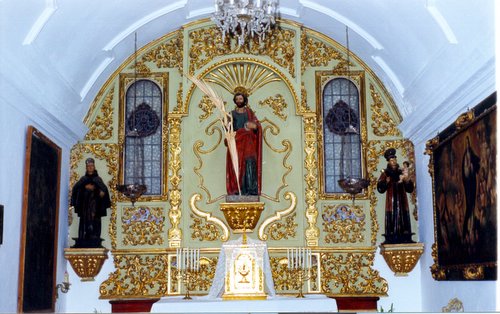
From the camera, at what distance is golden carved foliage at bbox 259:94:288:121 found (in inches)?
458

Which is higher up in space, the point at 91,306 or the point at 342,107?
the point at 342,107

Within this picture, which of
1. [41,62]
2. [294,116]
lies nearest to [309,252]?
[294,116]

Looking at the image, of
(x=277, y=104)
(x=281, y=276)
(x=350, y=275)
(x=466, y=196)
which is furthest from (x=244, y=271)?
(x=277, y=104)

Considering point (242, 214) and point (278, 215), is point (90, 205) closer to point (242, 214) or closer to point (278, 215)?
point (242, 214)

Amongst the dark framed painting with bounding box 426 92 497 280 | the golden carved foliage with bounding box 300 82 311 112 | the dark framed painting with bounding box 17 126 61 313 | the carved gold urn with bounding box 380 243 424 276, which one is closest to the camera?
the dark framed painting with bounding box 426 92 497 280

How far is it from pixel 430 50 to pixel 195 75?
3.91 metres

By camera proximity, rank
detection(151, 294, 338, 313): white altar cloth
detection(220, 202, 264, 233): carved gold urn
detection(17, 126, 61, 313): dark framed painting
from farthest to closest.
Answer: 1. detection(220, 202, 264, 233): carved gold urn
2. detection(151, 294, 338, 313): white altar cloth
3. detection(17, 126, 61, 313): dark framed painting

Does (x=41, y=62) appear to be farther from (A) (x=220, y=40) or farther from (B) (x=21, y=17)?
(A) (x=220, y=40)

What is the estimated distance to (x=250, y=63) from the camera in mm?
11758

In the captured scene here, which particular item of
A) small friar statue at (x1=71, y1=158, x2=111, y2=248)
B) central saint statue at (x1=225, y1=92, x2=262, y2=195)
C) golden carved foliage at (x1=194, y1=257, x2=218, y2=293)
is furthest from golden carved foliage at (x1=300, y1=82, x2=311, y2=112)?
small friar statue at (x1=71, y1=158, x2=111, y2=248)

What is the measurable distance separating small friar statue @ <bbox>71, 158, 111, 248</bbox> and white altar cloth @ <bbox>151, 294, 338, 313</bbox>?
205 cm

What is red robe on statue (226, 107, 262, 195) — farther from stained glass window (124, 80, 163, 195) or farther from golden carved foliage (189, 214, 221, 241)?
stained glass window (124, 80, 163, 195)

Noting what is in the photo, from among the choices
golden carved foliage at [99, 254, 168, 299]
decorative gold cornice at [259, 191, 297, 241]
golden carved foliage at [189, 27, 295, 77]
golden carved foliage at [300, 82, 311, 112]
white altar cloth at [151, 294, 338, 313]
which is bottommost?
white altar cloth at [151, 294, 338, 313]

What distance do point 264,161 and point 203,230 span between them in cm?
146
